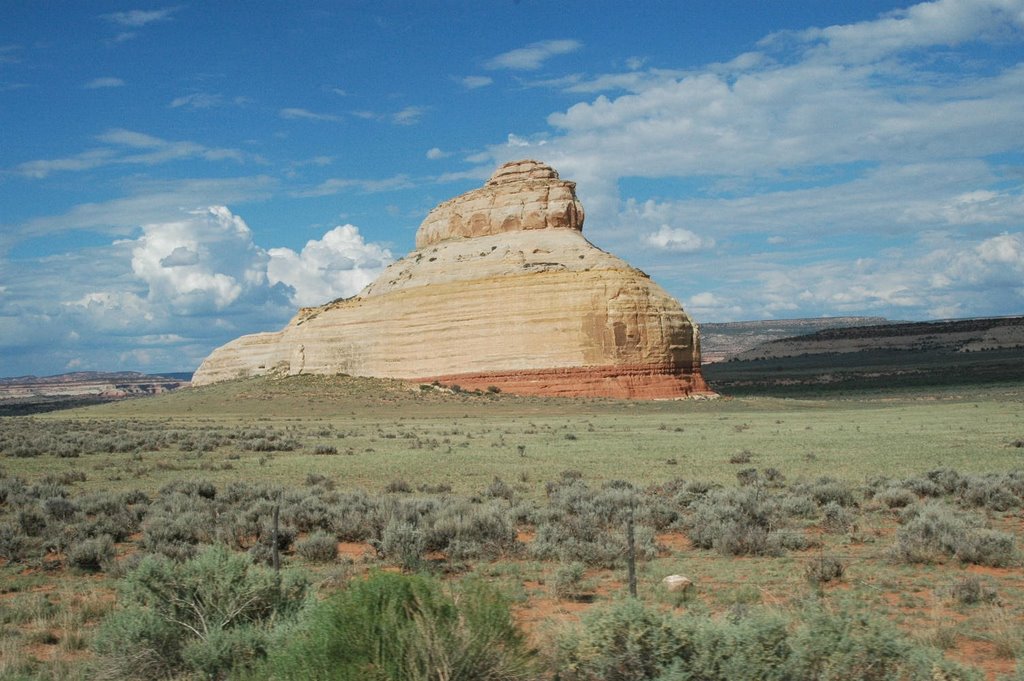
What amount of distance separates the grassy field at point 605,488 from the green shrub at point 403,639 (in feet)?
4.97

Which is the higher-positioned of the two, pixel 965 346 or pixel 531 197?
pixel 531 197

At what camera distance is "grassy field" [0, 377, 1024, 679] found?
840 centimetres

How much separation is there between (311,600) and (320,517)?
716 cm

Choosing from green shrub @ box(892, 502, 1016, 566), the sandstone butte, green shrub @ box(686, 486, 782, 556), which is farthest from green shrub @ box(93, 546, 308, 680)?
the sandstone butte

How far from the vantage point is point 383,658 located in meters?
4.83

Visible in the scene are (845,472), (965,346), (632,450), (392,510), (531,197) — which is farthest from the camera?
(965,346)

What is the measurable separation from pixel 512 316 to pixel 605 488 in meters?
43.8

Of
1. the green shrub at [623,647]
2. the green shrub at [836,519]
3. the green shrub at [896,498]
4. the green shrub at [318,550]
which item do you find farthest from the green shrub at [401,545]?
the green shrub at [896,498]

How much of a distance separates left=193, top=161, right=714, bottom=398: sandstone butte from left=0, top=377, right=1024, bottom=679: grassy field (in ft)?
45.9

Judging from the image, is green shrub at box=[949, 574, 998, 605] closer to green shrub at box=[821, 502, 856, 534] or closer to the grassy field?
the grassy field

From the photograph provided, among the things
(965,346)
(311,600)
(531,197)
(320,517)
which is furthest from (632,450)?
(965,346)

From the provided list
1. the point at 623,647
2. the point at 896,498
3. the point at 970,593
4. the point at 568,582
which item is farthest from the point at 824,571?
the point at 896,498

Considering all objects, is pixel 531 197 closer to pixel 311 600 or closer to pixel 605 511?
pixel 605 511

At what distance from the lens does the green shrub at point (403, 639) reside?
481 cm
